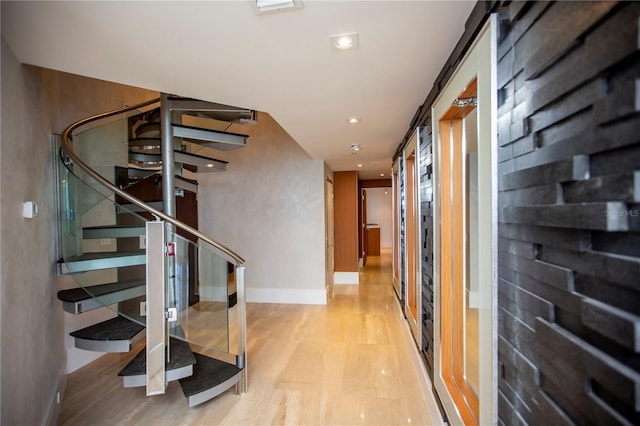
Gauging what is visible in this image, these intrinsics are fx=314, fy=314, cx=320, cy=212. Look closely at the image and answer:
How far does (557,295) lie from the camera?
0.88 metres

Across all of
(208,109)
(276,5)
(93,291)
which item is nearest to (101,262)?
(93,291)

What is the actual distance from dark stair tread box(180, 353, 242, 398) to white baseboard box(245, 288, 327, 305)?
8.67 feet

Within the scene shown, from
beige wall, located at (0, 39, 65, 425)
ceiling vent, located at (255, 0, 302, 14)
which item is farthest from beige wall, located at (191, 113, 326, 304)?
ceiling vent, located at (255, 0, 302, 14)

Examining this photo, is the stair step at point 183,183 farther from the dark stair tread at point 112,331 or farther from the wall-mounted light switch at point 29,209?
the dark stair tread at point 112,331

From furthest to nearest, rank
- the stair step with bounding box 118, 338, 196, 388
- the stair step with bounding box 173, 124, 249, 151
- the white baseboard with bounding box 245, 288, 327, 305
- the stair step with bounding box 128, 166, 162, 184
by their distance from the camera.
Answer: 1. the white baseboard with bounding box 245, 288, 327, 305
2. the stair step with bounding box 128, 166, 162, 184
3. the stair step with bounding box 173, 124, 249, 151
4. the stair step with bounding box 118, 338, 196, 388

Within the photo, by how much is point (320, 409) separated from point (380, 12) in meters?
2.76

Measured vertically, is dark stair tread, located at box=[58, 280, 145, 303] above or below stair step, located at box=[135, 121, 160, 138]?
below

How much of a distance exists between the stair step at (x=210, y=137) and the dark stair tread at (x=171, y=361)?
2.01 m

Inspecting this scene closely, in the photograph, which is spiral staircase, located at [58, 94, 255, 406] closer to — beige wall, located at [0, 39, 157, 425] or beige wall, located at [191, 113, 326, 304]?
beige wall, located at [0, 39, 157, 425]

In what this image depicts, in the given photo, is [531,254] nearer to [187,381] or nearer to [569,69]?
[569,69]

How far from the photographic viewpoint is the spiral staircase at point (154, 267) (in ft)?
7.87

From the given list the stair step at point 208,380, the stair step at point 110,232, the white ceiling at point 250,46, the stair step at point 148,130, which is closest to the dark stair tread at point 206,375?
the stair step at point 208,380

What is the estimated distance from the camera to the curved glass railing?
8.54ft

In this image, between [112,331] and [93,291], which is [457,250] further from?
[93,291]
